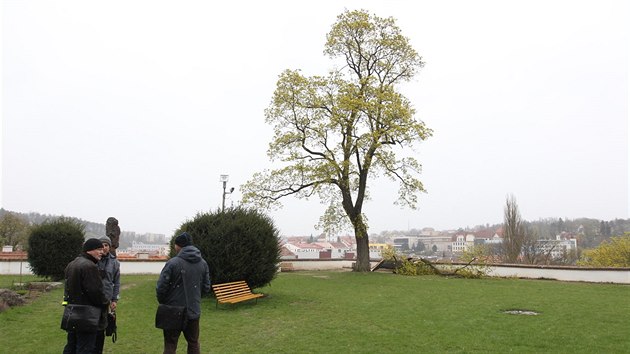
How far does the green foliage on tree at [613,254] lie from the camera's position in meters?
32.9

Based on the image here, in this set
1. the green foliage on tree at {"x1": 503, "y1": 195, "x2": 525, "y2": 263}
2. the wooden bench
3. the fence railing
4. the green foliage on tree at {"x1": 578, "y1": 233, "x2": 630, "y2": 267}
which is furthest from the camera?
the green foliage on tree at {"x1": 503, "y1": 195, "x2": 525, "y2": 263}

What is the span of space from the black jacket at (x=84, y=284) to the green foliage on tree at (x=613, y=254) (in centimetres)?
3462

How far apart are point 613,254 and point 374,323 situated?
3121 cm

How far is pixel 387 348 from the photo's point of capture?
26.4 feet

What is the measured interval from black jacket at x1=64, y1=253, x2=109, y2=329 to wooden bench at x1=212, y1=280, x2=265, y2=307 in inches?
266

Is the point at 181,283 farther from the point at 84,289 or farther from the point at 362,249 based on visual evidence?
the point at 362,249

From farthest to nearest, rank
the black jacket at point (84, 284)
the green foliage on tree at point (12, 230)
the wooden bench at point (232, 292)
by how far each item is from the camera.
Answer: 1. the green foliage on tree at point (12, 230)
2. the wooden bench at point (232, 292)
3. the black jacket at point (84, 284)

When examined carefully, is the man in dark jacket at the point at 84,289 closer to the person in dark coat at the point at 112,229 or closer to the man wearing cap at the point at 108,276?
the man wearing cap at the point at 108,276

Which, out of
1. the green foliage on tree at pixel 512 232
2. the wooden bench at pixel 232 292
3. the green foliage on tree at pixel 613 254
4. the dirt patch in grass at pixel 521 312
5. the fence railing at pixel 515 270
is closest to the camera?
the dirt patch in grass at pixel 521 312

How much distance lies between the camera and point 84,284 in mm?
5465

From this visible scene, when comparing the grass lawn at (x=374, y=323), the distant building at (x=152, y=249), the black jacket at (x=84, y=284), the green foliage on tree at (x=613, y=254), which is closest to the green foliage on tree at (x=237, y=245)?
the grass lawn at (x=374, y=323)

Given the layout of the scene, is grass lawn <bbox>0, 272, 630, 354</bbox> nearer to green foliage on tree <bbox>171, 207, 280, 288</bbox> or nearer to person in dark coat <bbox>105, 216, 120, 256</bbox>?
green foliage on tree <bbox>171, 207, 280, 288</bbox>

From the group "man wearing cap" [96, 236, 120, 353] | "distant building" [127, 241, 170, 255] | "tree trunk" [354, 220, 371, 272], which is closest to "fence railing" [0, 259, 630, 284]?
"distant building" [127, 241, 170, 255]

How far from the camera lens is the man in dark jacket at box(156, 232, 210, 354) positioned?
20.1 feet
